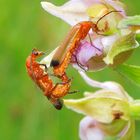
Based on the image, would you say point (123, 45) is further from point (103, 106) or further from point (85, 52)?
point (103, 106)

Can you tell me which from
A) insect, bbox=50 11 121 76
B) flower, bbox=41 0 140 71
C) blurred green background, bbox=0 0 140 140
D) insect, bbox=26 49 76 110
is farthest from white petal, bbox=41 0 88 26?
blurred green background, bbox=0 0 140 140

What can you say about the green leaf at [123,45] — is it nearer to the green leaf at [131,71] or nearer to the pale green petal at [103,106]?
the green leaf at [131,71]

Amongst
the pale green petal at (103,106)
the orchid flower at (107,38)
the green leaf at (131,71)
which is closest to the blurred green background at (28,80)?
the pale green petal at (103,106)

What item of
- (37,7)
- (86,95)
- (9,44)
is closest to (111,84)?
(86,95)

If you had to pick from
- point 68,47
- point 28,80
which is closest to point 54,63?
point 68,47

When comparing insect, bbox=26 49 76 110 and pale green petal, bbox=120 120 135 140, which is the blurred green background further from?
insect, bbox=26 49 76 110

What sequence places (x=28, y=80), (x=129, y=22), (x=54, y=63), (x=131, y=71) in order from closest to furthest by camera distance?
(x=54, y=63)
(x=129, y=22)
(x=131, y=71)
(x=28, y=80)
